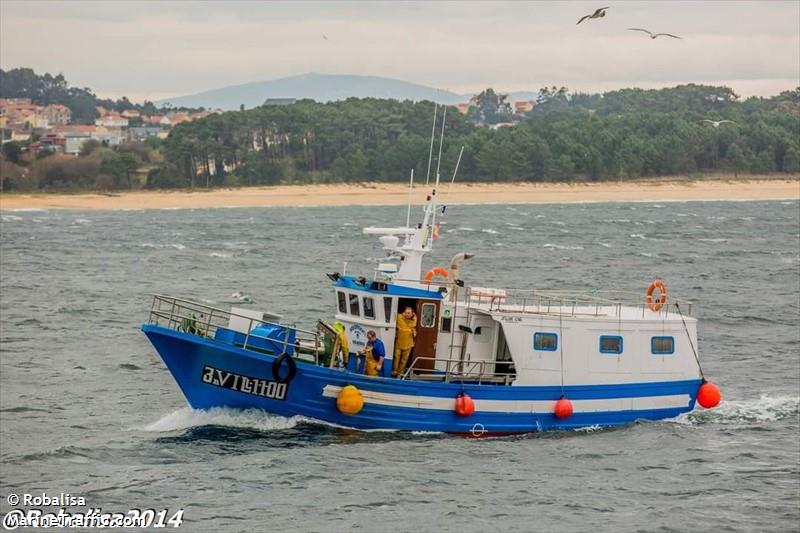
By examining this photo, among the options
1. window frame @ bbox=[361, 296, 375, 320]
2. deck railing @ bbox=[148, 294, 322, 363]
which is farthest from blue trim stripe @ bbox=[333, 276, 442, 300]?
deck railing @ bbox=[148, 294, 322, 363]

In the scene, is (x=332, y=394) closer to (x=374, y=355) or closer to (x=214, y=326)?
(x=374, y=355)

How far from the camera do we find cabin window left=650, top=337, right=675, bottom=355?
28.5m

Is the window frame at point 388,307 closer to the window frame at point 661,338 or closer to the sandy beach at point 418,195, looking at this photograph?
the window frame at point 661,338

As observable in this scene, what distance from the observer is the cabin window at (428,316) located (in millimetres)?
27172

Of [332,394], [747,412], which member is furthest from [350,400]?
[747,412]

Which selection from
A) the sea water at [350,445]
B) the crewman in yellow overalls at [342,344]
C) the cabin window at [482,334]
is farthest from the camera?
the cabin window at [482,334]

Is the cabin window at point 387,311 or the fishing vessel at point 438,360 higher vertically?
the cabin window at point 387,311

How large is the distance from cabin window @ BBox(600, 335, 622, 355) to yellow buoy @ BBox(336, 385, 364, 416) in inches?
218

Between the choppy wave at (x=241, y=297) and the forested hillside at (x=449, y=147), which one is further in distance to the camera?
the forested hillside at (x=449, y=147)

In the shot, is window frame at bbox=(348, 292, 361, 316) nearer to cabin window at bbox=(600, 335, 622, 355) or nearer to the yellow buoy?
the yellow buoy

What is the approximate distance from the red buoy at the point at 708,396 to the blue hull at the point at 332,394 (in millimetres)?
3509

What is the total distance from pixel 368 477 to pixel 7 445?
25.8 feet

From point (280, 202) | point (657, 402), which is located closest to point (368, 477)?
point (657, 402)

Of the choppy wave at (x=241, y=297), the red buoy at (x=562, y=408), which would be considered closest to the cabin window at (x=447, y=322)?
the red buoy at (x=562, y=408)
